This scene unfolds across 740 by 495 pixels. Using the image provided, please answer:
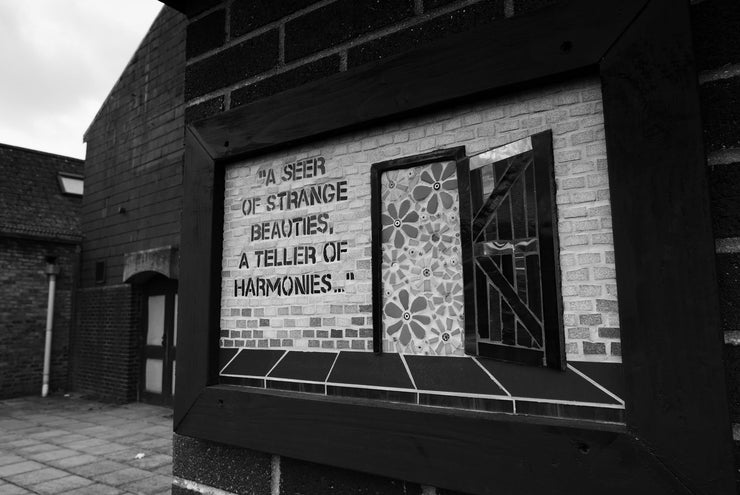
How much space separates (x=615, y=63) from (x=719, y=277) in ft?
1.84

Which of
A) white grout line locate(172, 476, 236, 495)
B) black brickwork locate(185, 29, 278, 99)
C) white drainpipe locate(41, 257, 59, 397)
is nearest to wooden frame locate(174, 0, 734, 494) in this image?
white grout line locate(172, 476, 236, 495)

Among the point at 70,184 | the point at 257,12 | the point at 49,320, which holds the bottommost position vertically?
the point at 49,320

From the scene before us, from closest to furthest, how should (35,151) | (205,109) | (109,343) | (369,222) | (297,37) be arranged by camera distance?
1. (369,222)
2. (297,37)
3. (205,109)
4. (109,343)
5. (35,151)

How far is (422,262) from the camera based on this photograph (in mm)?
1561

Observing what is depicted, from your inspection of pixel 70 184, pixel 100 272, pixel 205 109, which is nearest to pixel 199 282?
pixel 205 109

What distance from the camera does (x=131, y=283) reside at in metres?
9.21

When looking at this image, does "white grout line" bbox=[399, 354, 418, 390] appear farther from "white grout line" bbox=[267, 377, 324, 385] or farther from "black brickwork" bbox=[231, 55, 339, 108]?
"black brickwork" bbox=[231, 55, 339, 108]

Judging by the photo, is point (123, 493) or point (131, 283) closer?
point (123, 493)

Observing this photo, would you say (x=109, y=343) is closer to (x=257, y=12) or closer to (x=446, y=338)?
(x=257, y=12)

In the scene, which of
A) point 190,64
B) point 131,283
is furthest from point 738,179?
point 131,283

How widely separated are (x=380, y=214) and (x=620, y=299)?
758 mm

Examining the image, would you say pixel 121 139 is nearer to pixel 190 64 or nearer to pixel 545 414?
pixel 190 64

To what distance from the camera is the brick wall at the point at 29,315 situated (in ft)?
33.6

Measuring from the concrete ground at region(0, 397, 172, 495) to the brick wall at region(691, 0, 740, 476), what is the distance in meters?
4.80
